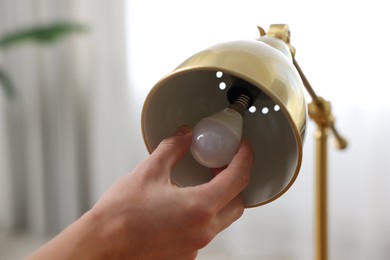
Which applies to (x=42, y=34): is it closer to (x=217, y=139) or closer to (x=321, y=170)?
(x=321, y=170)

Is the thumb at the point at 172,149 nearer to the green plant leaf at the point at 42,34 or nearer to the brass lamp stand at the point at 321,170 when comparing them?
the brass lamp stand at the point at 321,170

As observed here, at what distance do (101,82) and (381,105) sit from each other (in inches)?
46.1

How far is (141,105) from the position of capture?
224 centimetres

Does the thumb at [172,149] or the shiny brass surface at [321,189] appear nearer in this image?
the thumb at [172,149]

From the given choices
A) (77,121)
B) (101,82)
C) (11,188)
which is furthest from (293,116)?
(11,188)

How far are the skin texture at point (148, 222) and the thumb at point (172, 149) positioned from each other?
→ 22mm

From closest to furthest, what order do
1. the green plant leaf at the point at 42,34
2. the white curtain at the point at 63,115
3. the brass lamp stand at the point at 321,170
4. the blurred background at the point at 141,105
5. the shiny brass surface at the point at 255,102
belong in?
the shiny brass surface at the point at 255,102 < the brass lamp stand at the point at 321,170 < the blurred background at the point at 141,105 < the green plant leaf at the point at 42,34 < the white curtain at the point at 63,115

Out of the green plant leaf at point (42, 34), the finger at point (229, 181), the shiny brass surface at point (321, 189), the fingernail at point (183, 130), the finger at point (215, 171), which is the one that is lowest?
the shiny brass surface at point (321, 189)

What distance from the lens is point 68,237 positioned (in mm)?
518

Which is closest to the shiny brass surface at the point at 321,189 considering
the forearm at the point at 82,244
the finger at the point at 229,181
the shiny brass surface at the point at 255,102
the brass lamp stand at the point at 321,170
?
the brass lamp stand at the point at 321,170

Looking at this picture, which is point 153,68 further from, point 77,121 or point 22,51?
point 22,51

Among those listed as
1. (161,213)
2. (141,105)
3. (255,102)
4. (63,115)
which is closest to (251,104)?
(255,102)

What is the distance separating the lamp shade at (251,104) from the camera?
0.49m

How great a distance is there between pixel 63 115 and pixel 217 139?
1.96 meters
